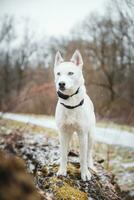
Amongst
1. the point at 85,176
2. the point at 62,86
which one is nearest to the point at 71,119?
the point at 62,86

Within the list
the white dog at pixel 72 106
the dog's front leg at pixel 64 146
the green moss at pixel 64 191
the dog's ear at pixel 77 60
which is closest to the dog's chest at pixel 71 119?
the white dog at pixel 72 106

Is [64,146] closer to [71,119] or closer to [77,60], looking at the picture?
[71,119]

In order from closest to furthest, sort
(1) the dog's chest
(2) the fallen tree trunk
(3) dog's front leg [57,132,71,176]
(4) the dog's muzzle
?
(4) the dog's muzzle, (2) the fallen tree trunk, (1) the dog's chest, (3) dog's front leg [57,132,71,176]

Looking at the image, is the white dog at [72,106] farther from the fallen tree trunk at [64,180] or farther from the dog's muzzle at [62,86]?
the fallen tree trunk at [64,180]

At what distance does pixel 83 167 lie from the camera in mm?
5371

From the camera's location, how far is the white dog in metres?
4.85

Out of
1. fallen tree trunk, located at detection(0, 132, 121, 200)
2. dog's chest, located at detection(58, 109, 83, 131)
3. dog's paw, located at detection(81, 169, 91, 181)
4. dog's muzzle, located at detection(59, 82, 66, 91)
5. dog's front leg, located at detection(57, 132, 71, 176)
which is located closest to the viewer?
dog's muzzle, located at detection(59, 82, 66, 91)

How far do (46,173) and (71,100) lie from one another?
1250mm

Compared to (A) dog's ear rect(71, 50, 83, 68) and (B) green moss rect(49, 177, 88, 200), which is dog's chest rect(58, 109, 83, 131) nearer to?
(A) dog's ear rect(71, 50, 83, 68)

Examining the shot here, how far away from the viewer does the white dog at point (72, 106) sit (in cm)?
485

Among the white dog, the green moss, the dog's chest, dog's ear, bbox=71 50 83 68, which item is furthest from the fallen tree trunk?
dog's ear, bbox=71 50 83 68

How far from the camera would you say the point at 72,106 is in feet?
16.6

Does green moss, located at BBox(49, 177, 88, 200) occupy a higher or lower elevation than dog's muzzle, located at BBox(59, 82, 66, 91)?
lower

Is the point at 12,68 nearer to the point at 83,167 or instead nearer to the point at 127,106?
the point at 127,106
